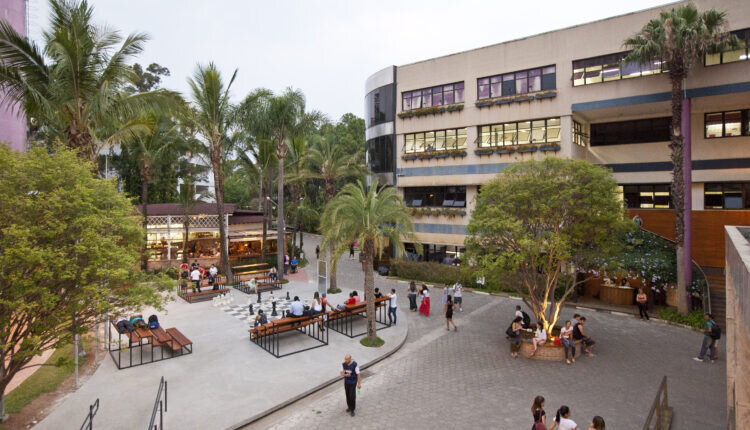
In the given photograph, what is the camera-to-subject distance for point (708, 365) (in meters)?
13.1

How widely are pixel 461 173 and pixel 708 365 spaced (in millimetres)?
18254

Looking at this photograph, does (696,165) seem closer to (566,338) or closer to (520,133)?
(520,133)

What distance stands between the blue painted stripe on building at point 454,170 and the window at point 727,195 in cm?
1157

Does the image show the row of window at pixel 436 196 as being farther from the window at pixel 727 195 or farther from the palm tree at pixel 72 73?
the palm tree at pixel 72 73

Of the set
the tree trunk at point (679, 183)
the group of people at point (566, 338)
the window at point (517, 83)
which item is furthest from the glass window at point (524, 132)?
the group of people at point (566, 338)

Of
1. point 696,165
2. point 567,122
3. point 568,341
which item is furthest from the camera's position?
point 567,122

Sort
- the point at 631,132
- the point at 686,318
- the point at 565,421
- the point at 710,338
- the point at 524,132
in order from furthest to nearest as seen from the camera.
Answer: the point at 524,132
the point at 631,132
the point at 686,318
the point at 710,338
the point at 565,421

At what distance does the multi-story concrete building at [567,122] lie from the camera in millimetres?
21547

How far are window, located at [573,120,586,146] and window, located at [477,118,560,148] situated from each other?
1431 mm

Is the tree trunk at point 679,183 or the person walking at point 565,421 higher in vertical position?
the tree trunk at point 679,183

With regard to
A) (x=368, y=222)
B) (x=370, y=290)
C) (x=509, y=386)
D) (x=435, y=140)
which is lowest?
(x=509, y=386)

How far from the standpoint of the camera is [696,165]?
23.2m

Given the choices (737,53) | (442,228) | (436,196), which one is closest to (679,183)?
(737,53)

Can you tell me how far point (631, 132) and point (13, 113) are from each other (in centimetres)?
4151
